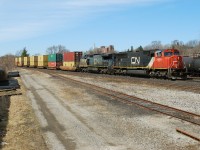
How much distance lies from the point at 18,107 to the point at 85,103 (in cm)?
356

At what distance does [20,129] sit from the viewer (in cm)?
1156

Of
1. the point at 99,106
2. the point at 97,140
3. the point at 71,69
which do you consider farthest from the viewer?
the point at 71,69

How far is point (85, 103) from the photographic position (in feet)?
58.7

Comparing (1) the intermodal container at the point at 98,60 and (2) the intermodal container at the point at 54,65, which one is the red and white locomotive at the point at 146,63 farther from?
(2) the intermodal container at the point at 54,65

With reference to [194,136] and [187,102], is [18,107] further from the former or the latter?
[194,136]

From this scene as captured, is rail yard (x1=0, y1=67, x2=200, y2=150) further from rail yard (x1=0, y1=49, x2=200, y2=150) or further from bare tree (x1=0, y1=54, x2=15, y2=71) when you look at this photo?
bare tree (x1=0, y1=54, x2=15, y2=71)

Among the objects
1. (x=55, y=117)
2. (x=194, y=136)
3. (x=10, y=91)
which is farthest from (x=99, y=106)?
(x=10, y=91)

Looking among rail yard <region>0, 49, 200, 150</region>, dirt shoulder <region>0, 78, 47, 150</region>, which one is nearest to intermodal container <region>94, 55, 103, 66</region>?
rail yard <region>0, 49, 200, 150</region>

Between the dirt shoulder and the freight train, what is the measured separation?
17.6m

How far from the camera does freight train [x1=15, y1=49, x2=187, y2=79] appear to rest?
31.1 metres

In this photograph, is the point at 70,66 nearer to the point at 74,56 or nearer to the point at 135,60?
the point at 74,56

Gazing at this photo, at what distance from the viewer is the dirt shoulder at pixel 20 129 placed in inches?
376

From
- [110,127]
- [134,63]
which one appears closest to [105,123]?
[110,127]

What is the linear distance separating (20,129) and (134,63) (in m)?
27.6
